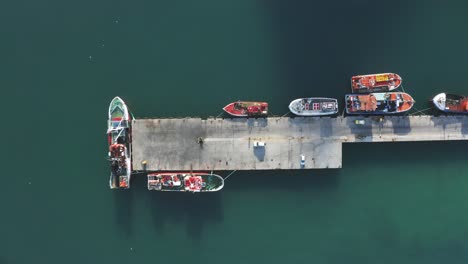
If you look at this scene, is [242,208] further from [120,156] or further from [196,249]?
[120,156]

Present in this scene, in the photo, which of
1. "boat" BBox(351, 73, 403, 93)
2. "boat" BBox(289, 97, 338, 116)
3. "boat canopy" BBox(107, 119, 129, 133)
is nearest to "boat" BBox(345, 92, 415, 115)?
"boat" BBox(351, 73, 403, 93)

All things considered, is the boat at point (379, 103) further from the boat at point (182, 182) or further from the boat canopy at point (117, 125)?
the boat canopy at point (117, 125)

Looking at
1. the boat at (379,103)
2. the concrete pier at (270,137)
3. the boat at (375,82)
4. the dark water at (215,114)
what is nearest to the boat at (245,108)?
the concrete pier at (270,137)

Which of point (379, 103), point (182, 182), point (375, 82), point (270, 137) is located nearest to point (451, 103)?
point (379, 103)

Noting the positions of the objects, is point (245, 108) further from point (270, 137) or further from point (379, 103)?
point (379, 103)
